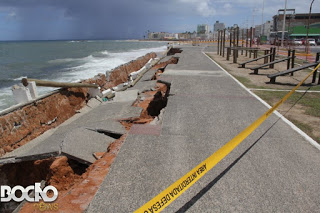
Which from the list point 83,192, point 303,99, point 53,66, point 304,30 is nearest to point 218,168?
point 83,192

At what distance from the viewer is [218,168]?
4.13m

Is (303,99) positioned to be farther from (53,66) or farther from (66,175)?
(53,66)

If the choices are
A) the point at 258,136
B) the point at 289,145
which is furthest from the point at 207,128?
the point at 289,145

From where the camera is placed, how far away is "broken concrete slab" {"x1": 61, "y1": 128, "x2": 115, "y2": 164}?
5.17 m

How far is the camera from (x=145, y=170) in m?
4.02

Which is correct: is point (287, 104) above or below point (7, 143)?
above

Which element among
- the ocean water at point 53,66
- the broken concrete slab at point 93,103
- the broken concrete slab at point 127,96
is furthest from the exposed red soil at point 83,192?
the ocean water at point 53,66

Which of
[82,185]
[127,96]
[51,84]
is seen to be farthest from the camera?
[127,96]

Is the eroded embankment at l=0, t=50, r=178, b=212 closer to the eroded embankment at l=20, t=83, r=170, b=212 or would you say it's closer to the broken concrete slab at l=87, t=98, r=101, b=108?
the eroded embankment at l=20, t=83, r=170, b=212

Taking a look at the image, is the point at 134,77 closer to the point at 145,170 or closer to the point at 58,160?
the point at 58,160

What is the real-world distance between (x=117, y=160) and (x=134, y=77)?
41.7ft

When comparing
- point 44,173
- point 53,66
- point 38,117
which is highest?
point 53,66

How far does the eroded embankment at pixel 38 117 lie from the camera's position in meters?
7.68

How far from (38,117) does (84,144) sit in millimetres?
4548
